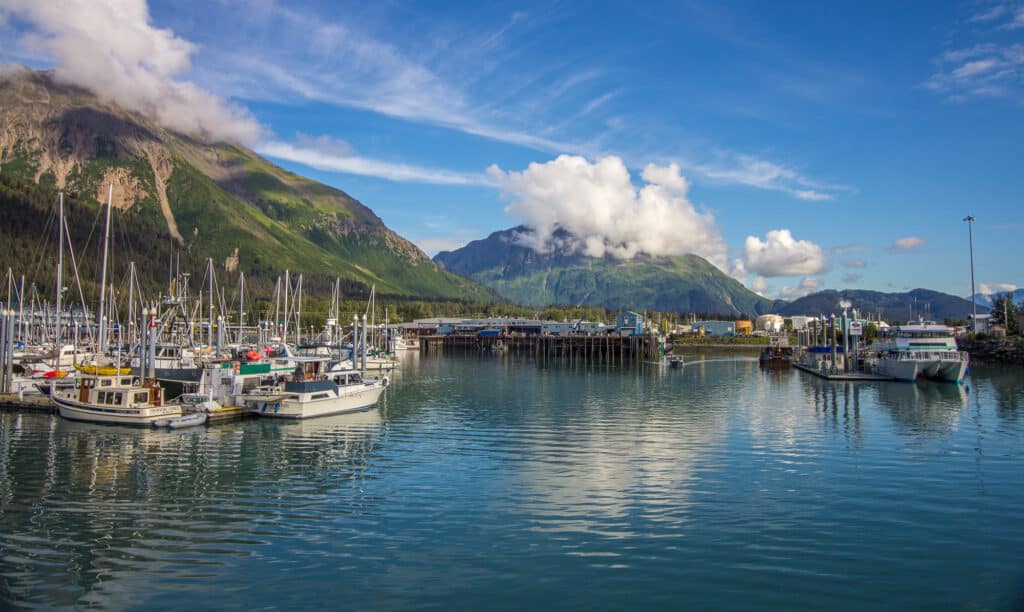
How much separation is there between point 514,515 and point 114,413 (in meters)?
32.8

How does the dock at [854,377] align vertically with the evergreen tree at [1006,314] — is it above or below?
below

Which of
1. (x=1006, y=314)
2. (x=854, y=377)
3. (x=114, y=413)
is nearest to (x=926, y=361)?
(x=854, y=377)

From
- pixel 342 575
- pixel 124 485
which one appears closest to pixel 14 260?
pixel 124 485

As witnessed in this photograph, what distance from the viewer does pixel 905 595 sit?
1805cm

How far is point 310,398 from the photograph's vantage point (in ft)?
167

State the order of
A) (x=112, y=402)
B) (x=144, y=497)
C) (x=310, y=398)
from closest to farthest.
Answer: (x=144, y=497) < (x=112, y=402) < (x=310, y=398)

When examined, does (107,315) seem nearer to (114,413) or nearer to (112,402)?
(112,402)

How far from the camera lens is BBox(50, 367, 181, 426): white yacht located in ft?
147

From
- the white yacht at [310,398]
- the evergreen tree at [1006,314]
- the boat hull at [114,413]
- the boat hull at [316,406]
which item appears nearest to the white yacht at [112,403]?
the boat hull at [114,413]

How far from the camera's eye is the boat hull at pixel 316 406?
49.9 m

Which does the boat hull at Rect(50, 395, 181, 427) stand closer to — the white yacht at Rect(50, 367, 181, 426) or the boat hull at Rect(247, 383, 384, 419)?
the white yacht at Rect(50, 367, 181, 426)

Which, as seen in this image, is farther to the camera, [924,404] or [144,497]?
[924,404]

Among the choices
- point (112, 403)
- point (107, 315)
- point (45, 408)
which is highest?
point (107, 315)

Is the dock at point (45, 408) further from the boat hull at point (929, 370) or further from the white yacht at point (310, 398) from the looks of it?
the boat hull at point (929, 370)
